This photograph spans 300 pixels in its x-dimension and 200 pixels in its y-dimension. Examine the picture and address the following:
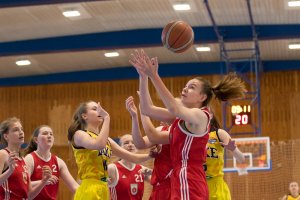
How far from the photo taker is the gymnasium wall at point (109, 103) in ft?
68.6

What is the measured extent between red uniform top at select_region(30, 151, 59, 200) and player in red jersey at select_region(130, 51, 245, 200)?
2855 millimetres

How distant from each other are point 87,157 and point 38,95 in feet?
51.9

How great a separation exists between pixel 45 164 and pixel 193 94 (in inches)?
131

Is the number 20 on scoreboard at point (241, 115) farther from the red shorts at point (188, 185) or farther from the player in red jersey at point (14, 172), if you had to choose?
the red shorts at point (188, 185)

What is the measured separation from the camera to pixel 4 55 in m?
19.5

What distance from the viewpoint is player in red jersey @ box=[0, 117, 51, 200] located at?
306 inches

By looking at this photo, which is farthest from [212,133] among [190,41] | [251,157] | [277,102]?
[277,102]

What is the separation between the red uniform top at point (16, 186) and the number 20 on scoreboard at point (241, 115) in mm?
10480

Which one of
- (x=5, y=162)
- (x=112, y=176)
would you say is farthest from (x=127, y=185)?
(x=5, y=162)

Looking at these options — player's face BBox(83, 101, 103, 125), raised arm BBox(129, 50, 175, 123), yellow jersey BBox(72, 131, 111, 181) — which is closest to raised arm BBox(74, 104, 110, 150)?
yellow jersey BBox(72, 131, 111, 181)

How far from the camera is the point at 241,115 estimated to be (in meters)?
17.9

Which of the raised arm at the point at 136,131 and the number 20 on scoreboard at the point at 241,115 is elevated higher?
the number 20 on scoreboard at the point at 241,115

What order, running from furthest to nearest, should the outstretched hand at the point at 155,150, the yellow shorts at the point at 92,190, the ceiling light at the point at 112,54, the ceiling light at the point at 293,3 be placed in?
the ceiling light at the point at 112,54 < the ceiling light at the point at 293,3 < the yellow shorts at the point at 92,190 < the outstretched hand at the point at 155,150

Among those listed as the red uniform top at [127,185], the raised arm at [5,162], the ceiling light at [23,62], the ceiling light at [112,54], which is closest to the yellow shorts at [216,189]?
the red uniform top at [127,185]
